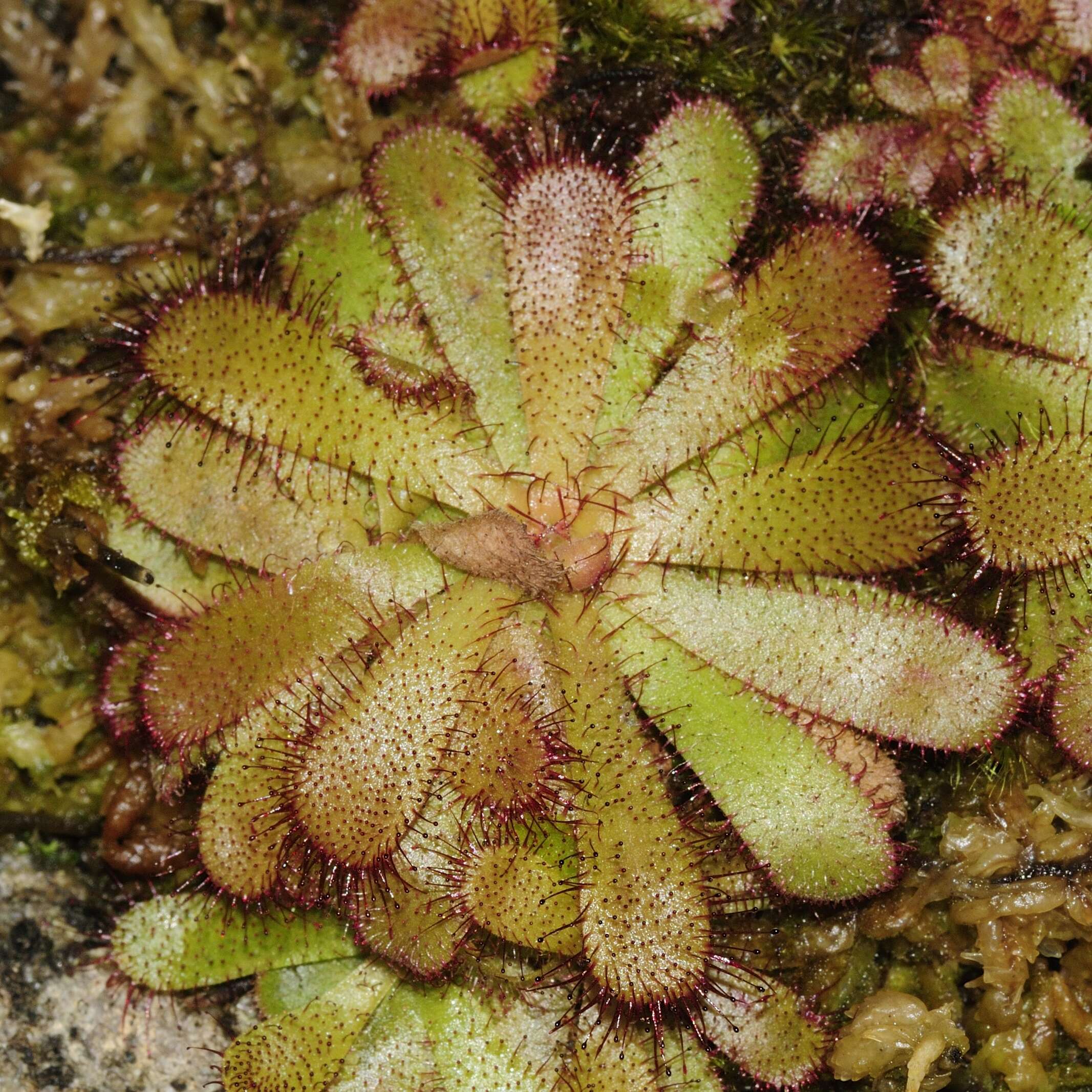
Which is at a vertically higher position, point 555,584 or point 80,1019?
point 555,584

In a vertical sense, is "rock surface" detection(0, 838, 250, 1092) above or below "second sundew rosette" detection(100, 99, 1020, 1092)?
below

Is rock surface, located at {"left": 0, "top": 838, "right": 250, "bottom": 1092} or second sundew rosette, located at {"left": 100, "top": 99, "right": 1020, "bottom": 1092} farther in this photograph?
rock surface, located at {"left": 0, "top": 838, "right": 250, "bottom": 1092}

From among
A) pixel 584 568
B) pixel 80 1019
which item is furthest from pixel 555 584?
pixel 80 1019

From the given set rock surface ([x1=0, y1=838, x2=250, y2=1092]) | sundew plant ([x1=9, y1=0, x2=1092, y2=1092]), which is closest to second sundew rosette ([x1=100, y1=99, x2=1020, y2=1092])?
sundew plant ([x1=9, y1=0, x2=1092, y2=1092])

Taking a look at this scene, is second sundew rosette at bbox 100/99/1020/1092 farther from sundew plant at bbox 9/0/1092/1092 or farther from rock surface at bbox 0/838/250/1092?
rock surface at bbox 0/838/250/1092

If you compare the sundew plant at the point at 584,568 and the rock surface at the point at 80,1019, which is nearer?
the sundew plant at the point at 584,568

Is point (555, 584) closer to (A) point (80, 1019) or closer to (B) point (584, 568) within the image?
(B) point (584, 568)

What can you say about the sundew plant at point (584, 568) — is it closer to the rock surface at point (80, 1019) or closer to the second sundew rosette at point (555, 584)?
the second sundew rosette at point (555, 584)

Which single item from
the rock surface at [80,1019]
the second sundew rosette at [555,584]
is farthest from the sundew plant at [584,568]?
the rock surface at [80,1019]
